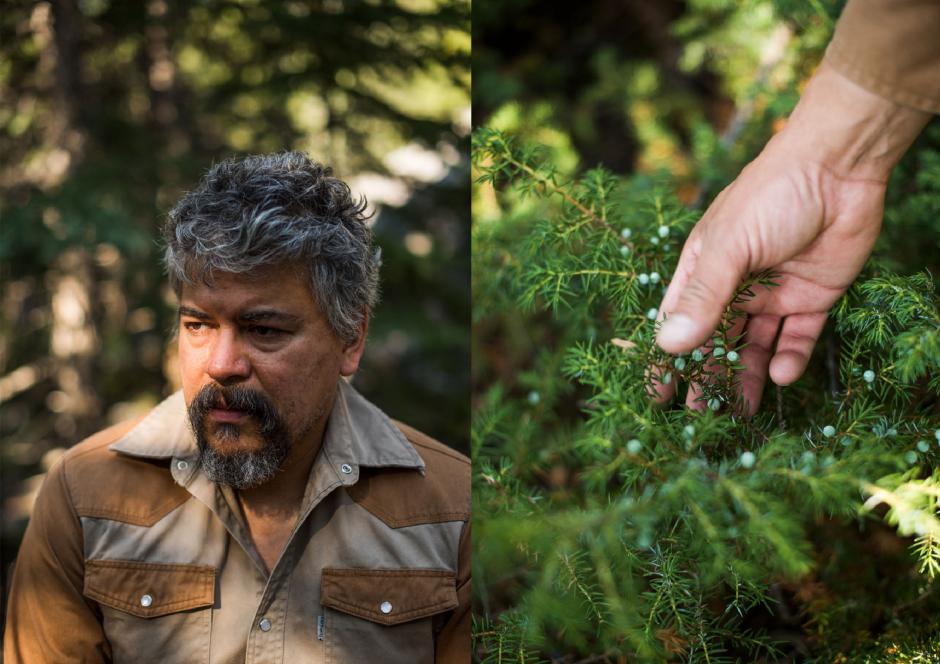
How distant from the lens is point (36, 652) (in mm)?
1517

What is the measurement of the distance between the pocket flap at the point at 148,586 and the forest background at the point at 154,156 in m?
1.95

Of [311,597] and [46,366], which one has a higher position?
[311,597]

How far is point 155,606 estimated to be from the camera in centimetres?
146

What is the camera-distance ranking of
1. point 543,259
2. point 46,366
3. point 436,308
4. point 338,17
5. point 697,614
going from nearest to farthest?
point 697,614, point 543,259, point 338,17, point 46,366, point 436,308

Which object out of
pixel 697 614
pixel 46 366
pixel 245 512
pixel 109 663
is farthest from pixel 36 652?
pixel 46 366

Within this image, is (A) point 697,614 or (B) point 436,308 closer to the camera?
(A) point 697,614

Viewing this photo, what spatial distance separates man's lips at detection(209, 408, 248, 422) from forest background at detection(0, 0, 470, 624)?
6.42 feet

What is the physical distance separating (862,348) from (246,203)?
124cm

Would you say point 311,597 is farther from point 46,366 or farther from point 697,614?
point 46,366

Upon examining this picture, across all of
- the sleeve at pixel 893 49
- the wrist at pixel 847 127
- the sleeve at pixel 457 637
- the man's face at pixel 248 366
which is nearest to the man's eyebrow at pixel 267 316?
the man's face at pixel 248 366

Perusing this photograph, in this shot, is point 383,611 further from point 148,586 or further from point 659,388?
point 659,388

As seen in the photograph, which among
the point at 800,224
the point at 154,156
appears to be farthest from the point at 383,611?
the point at 154,156

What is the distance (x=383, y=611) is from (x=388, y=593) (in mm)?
34

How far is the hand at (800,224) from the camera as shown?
4.63ft
